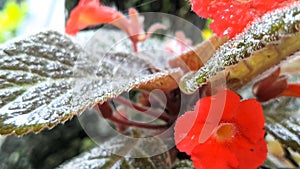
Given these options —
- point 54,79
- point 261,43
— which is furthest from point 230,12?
point 54,79

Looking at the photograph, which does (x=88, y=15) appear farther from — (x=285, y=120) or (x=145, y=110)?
(x=285, y=120)

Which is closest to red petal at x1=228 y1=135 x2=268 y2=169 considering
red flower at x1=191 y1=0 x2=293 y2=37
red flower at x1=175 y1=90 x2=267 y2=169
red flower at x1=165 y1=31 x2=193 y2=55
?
red flower at x1=175 y1=90 x2=267 y2=169

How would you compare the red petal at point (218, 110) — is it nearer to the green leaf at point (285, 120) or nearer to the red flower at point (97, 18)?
the green leaf at point (285, 120)

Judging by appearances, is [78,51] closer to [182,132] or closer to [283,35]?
[182,132]

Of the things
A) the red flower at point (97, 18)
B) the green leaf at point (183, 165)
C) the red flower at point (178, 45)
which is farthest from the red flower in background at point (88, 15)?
the green leaf at point (183, 165)

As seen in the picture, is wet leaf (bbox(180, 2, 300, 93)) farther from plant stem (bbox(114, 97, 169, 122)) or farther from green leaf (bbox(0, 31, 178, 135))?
plant stem (bbox(114, 97, 169, 122))
